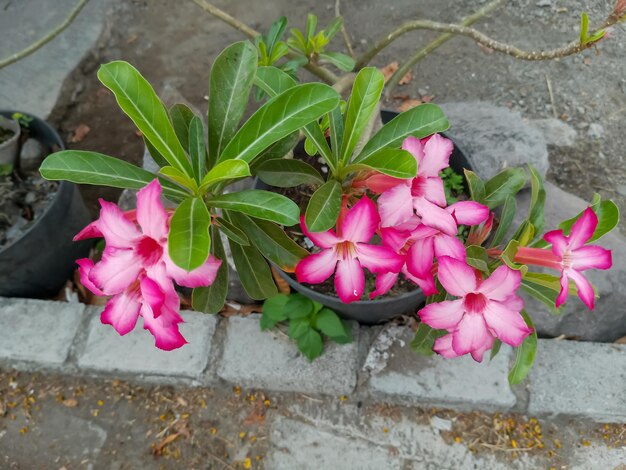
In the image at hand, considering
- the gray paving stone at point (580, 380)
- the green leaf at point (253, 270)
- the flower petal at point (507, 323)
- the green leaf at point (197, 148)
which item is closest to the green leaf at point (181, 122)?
the green leaf at point (197, 148)

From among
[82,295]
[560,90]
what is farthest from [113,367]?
[560,90]

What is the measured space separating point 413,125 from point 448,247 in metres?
0.31

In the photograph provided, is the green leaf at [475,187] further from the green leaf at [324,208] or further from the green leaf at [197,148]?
the green leaf at [197,148]

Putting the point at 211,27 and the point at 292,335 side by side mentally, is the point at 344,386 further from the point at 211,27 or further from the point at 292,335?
the point at 211,27

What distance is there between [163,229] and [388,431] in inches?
46.4

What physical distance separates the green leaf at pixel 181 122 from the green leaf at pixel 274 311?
67 centimetres

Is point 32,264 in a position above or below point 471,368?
above

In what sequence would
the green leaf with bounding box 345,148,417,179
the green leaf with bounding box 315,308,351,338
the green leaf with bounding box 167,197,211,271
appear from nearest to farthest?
the green leaf with bounding box 167,197,211,271, the green leaf with bounding box 345,148,417,179, the green leaf with bounding box 315,308,351,338

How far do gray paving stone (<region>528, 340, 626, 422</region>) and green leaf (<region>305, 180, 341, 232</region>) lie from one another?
105 centimetres

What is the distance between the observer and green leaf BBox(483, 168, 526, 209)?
130 centimetres

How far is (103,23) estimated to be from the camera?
2887mm

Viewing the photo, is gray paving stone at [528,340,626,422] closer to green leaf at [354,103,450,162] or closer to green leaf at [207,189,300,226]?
green leaf at [354,103,450,162]

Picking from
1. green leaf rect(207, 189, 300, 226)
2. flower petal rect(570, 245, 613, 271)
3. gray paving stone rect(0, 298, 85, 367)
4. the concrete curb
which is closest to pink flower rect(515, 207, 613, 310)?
flower petal rect(570, 245, 613, 271)

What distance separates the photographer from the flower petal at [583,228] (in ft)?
3.01
